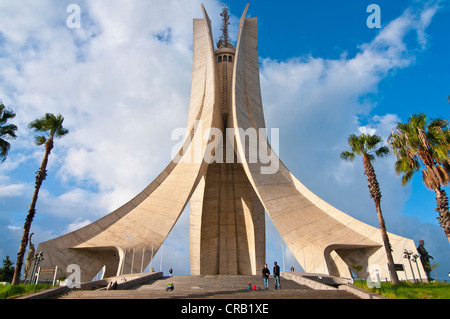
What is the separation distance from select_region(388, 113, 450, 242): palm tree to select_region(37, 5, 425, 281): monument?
3.83 metres

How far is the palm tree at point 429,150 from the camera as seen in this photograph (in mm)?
8297

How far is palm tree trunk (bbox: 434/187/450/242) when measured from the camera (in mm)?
7670

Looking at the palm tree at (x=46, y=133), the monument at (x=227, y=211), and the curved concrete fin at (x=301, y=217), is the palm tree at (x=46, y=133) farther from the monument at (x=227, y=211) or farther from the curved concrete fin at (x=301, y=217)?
the curved concrete fin at (x=301, y=217)

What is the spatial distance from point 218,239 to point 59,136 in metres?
11.0

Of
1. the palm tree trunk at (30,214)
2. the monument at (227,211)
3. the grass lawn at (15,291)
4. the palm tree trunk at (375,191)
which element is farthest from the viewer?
the monument at (227,211)

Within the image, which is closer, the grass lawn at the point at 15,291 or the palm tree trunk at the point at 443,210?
the grass lawn at the point at 15,291

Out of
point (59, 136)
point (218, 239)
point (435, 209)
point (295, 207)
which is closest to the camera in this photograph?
point (435, 209)

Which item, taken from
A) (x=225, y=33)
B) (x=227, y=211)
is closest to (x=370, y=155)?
(x=227, y=211)

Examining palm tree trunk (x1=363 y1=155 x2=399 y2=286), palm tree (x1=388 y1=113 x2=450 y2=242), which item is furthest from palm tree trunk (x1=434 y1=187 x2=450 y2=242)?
palm tree trunk (x1=363 y1=155 x2=399 y2=286)

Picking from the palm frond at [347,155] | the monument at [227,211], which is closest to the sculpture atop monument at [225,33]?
the monument at [227,211]

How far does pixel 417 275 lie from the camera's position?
10773 millimetres

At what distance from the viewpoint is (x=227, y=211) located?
62.4ft
